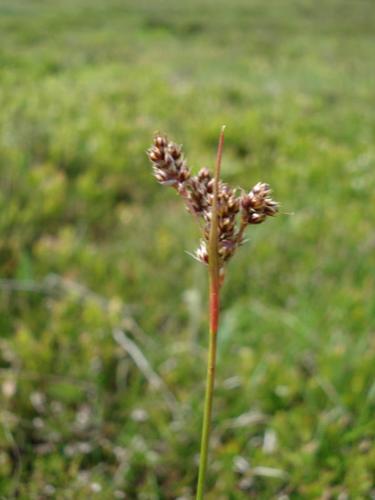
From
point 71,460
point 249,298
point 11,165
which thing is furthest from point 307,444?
point 11,165

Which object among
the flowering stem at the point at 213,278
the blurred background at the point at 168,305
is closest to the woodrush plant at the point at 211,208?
the flowering stem at the point at 213,278

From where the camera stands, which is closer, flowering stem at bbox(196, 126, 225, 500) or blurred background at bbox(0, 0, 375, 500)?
flowering stem at bbox(196, 126, 225, 500)

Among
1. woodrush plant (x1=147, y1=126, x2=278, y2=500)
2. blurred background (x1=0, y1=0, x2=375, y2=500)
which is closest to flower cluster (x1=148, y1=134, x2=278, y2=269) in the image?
woodrush plant (x1=147, y1=126, x2=278, y2=500)

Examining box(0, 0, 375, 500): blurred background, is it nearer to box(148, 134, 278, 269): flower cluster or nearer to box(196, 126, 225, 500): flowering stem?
box(196, 126, 225, 500): flowering stem

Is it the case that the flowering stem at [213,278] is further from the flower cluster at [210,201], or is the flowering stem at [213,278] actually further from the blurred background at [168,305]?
the blurred background at [168,305]
